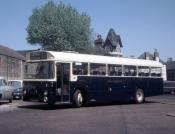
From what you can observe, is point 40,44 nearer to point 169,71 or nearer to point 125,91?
point 125,91

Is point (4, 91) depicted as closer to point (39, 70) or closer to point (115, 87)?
point (39, 70)

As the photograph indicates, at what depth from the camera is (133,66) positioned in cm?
2866

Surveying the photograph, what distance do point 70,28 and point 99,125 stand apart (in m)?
47.5

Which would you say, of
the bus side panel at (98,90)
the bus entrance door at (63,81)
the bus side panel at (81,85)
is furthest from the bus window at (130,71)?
the bus entrance door at (63,81)

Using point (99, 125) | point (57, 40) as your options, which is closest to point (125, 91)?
point (99, 125)

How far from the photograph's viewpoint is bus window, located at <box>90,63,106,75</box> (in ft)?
82.3

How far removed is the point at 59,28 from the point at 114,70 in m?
34.8

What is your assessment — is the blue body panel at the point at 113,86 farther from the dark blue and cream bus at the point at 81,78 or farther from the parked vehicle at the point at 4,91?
the parked vehicle at the point at 4,91

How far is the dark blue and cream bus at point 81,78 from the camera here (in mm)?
22531

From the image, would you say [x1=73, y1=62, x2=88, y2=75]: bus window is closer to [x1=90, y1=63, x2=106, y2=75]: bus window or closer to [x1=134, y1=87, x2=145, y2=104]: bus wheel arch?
[x1=90, y1=63, x2=106, y2=75]: bus window

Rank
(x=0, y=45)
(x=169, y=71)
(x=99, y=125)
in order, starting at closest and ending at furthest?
(x=99, y=125) → (x=0, y=45) → (x=169, y=71)

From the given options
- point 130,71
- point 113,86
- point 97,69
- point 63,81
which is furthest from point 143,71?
point 63,81

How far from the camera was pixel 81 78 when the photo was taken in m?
24.1

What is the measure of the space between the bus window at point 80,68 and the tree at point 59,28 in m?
34.8
